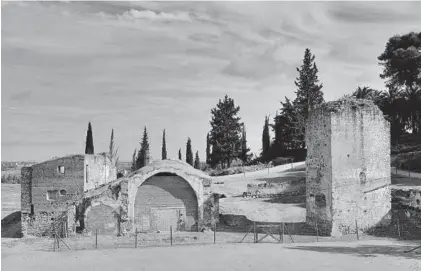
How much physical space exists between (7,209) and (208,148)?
102 feet

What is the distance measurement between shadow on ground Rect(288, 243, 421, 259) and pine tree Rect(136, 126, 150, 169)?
148ft

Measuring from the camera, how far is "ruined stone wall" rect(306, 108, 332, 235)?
21.4m

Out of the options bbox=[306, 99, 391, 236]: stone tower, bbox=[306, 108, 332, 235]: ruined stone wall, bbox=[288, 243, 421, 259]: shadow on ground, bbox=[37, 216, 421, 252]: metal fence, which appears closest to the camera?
bbox=[288, 243, 421, 259]: shadow on ground

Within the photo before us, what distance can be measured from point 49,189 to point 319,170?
49.6ft

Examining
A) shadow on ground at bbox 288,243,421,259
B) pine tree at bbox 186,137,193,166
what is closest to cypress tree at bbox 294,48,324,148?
pine tree at bbox 186,137,193,166

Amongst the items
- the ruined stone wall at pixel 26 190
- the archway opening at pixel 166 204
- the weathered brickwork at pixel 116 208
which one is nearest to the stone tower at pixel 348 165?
the weathered brickwork at pixel 116 208

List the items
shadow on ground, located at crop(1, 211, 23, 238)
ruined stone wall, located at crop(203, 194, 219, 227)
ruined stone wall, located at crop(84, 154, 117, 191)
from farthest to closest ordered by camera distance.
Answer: ruined stone wall, located at crop(84, 154, 117, 191)
shadow on ground, located at crop(1, 211, 23, 238)
ruined stone wall, located at crop(203, 194, 219, 227)

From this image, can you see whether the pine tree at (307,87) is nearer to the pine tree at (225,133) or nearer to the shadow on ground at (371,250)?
the pine tree at (225,133)

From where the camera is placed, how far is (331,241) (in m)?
20.4

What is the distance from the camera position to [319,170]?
21.9 meters

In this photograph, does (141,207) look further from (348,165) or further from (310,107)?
(310,107)

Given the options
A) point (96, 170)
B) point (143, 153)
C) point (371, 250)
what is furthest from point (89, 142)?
point (371, 250)

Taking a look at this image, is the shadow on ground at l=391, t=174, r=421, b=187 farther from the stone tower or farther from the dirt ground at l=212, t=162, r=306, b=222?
the stone tower

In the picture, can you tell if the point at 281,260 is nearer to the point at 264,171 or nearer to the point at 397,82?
the point at 264,171
